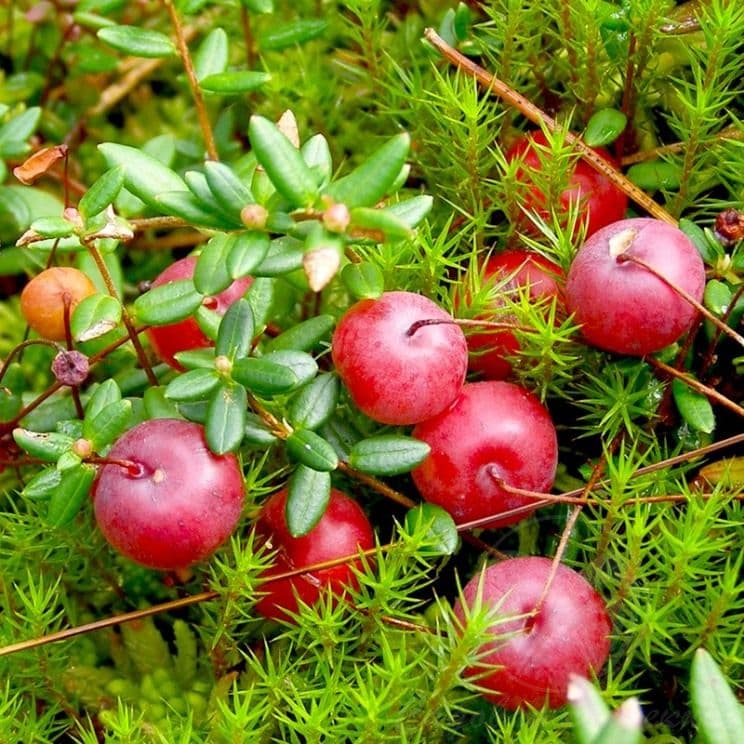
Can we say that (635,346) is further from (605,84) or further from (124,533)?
(124,533)

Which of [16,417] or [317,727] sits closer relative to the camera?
[317,727]

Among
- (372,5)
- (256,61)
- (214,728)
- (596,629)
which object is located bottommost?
(214,728)

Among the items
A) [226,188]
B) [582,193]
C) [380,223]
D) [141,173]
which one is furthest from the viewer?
[582,193]

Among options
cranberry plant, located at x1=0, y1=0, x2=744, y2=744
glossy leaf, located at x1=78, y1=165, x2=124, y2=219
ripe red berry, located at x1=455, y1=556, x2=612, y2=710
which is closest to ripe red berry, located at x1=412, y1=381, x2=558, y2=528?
cranberry plant, located at x1=0, y1=0, x2=744, y2=744

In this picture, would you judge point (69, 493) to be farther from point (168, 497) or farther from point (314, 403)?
point (314, 403)

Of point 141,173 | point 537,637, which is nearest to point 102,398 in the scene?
point 141,173

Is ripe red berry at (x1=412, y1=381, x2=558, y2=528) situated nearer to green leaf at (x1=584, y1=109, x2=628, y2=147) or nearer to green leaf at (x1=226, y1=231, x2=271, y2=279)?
green leaf at (x1=226, y1=231, x2=271, y2=279)

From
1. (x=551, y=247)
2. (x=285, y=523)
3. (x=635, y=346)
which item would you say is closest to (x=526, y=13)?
(x=551, y=247)
